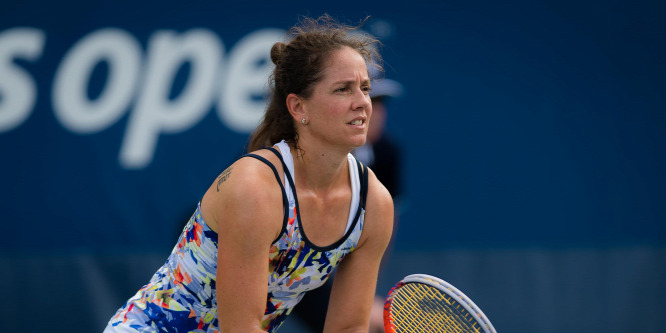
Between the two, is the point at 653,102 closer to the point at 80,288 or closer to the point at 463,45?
the point at 463,45

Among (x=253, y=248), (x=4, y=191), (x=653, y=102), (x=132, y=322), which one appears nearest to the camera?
(x=253, y=248)

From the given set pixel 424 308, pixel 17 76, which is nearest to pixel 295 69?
pixel 424 308

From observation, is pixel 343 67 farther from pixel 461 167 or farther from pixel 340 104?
pixel 461 167

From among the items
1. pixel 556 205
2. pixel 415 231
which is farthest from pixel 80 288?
pixel 556 205

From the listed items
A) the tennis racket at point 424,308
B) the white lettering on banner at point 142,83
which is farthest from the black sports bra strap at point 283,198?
the white lettering on banner at point 142,83

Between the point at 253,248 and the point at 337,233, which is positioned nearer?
the point at 253,248

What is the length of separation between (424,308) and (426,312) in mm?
17

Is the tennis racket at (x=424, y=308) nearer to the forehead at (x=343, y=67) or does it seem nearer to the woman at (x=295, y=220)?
the woman at (x=295, y=220)

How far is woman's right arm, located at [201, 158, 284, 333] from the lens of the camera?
2.11 metres

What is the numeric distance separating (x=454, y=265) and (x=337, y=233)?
2.40 metres

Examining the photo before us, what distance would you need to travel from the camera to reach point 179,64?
454cm

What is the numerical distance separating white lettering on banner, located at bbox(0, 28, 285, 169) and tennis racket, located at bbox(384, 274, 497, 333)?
2.22 meters

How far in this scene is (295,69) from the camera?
2.33 m

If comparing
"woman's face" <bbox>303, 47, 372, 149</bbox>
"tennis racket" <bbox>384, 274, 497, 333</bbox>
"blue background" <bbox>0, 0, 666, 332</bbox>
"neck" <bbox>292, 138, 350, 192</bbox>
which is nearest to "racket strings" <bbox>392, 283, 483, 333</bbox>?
"tennis racket" <bbox>384, 274, 497, 333</bbox>
